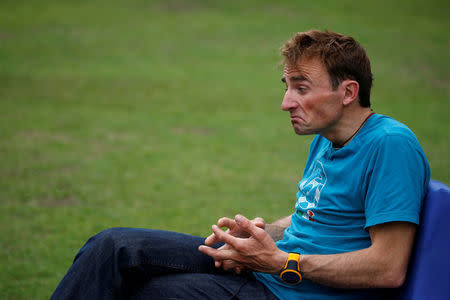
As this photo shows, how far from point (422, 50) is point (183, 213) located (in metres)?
14.5

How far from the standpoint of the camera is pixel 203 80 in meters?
14.3

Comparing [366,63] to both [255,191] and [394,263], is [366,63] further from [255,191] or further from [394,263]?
[255,191]

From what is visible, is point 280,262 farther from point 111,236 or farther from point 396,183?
point 111,236

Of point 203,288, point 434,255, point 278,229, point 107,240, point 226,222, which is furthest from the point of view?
point 278,229

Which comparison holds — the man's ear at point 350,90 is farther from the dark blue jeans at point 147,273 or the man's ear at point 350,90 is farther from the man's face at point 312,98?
the dark blue jeans at point 147,273

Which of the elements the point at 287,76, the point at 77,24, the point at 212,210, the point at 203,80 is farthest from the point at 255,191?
the point at 77,24

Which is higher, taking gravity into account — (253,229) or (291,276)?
(253,229)

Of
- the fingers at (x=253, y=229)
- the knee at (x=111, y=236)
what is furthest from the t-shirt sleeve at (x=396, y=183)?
the knee at (x=111, y=236)

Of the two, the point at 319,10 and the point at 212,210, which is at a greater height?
the point at 319,10

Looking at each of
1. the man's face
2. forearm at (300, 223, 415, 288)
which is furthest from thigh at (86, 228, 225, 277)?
the man's face

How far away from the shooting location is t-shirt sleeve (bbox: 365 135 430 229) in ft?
7.06

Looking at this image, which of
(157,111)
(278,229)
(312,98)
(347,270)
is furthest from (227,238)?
(157,111)

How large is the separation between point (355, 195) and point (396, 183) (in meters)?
0.24

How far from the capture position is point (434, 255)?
7.10 ft
